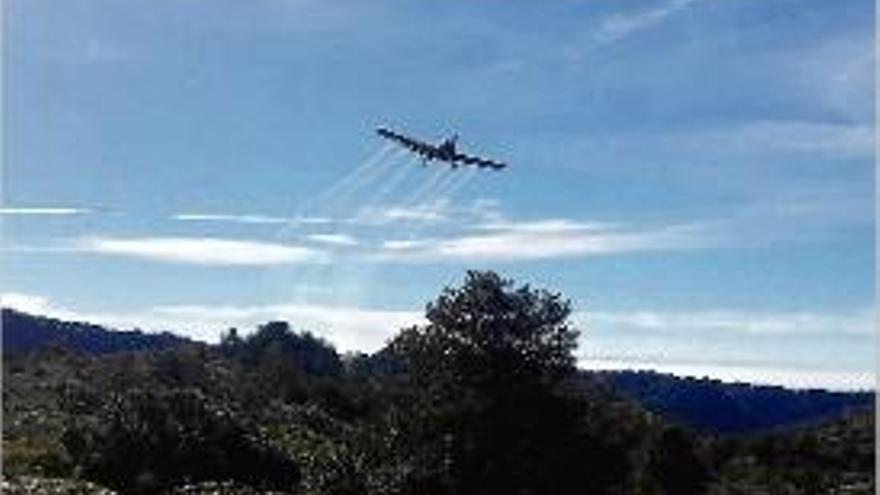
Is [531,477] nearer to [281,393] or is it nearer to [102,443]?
[102,443]

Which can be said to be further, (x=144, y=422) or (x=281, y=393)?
(x=281, y=393)

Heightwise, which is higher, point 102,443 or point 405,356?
point 405,356

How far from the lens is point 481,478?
2518 inches

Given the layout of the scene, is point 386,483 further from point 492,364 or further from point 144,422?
point 144,422

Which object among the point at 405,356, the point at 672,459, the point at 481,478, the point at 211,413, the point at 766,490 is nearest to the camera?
the point at 481,478

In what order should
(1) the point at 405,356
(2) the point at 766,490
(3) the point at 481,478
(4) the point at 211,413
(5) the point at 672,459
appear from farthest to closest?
(2) the point at 766,490 → (5) the point at 672,459 → (4) the point at 211,413 → (1) the point at 405,356 → (3) the point at 481,478

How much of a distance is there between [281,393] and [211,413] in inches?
3145

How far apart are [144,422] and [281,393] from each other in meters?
84.7

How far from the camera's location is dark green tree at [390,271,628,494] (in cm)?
6425

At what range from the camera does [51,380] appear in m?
152

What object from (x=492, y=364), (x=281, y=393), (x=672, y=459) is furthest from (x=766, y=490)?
(x=492, y=364)

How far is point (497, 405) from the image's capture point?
214ft

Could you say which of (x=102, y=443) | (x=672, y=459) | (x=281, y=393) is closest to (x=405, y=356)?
(x=102, y=443)

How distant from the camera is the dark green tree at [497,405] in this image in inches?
2530
